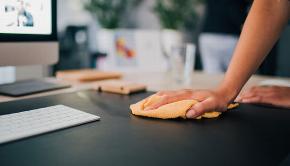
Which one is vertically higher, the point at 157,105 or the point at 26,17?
the point at 26,17

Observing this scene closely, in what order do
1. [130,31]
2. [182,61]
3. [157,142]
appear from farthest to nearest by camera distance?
[130,31], [182,61], [157,142]

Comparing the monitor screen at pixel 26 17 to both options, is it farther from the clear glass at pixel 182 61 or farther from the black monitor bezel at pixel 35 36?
the clear glass at pixel 182 61

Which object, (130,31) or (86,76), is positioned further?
(130,31)

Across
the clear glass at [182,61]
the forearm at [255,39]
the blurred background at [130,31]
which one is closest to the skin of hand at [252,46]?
the forearm at [255,39]

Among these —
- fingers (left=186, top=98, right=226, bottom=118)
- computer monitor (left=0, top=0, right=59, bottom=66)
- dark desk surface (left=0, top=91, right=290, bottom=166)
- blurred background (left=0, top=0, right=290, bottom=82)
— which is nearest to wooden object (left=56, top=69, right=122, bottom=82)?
computer monitor (left=0, top=0, right=59, bottom=66)

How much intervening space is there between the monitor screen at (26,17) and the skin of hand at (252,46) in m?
0.46

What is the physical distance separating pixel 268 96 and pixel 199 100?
0.78 feet

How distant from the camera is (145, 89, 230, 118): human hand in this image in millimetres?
731

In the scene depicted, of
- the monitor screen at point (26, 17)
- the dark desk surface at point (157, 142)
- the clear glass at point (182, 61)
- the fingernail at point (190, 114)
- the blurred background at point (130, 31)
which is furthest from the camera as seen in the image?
the blurred background at point (130, 31)

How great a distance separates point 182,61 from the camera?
48.7 inches

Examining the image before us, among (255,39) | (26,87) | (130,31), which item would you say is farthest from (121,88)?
(130,31)

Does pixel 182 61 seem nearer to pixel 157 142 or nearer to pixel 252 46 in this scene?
pixel 252 46

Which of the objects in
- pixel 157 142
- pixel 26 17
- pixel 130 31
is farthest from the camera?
pixel 130 31

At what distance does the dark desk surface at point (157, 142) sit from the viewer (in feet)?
1.60
